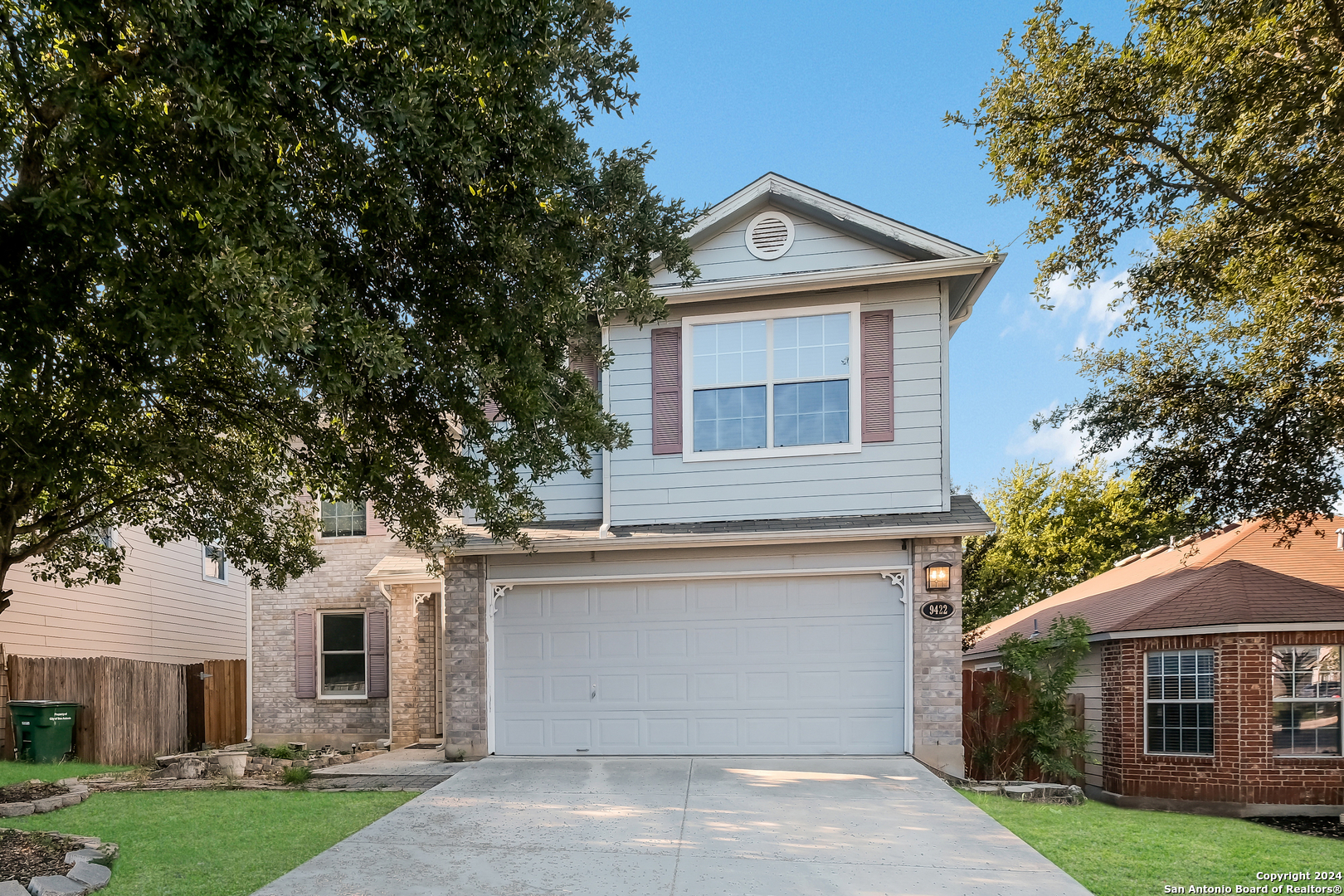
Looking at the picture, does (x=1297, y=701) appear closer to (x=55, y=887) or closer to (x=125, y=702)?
(x=55, y=887)

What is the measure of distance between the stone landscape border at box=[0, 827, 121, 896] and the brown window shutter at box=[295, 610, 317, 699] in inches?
286

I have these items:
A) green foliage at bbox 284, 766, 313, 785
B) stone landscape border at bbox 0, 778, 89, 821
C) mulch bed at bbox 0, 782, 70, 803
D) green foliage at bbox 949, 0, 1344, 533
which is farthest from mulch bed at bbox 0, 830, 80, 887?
green foliage at bbox 949, 0, 1344, 533

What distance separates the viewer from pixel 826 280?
10.1 m

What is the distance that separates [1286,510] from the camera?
11070 millimetres

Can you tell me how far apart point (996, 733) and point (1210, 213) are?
270 inches

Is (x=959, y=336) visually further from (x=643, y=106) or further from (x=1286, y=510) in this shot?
(x=643, y=106)

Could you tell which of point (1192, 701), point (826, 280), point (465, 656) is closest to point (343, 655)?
point (465, 656)

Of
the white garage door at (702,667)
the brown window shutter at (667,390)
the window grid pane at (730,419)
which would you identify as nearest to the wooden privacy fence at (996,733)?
the white garage door at (702,667)

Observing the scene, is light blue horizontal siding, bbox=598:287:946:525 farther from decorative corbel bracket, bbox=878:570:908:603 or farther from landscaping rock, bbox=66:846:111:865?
landscaping rock, bbox=66:846:111:865

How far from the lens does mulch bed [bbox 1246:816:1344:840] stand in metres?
9.89

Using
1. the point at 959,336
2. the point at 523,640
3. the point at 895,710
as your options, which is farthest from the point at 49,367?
the point at 959,336

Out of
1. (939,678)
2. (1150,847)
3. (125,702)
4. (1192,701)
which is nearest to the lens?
(1150,847)

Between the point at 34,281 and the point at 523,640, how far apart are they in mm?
6778

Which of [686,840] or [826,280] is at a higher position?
Answer: [826,280]
